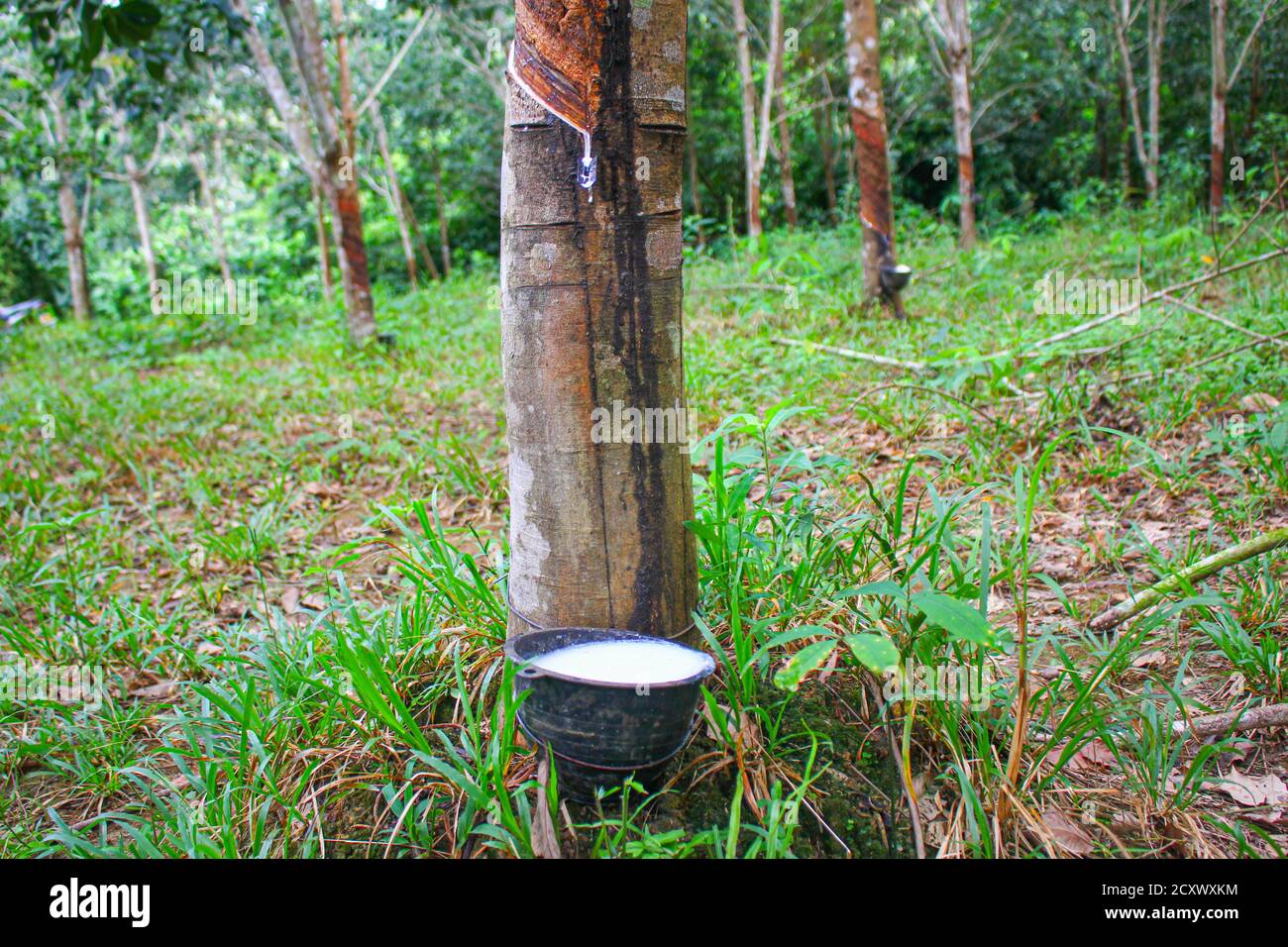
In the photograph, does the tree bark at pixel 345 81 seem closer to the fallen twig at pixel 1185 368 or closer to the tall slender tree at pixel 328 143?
the tall slender tree at pixel 328 143

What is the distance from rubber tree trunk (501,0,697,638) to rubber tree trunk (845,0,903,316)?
4433 millimetres

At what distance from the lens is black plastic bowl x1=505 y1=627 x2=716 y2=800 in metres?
1.42

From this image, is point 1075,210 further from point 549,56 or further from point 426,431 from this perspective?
point 549,56

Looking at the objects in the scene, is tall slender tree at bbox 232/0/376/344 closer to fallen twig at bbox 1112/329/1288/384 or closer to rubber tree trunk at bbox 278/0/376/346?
rubber tree trunk at bbox 278/0/376/346

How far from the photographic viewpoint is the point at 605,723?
1446mm

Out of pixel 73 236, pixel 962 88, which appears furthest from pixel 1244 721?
pixel 73 236

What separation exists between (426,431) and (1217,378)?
3.88 meters

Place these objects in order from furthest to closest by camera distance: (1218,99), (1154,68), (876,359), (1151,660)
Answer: (1154,68), (1218,99), (876,359), (1151,660)

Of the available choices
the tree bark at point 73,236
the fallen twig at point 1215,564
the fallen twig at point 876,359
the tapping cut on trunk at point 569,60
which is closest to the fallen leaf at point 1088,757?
the fallen twig at point 1215,564

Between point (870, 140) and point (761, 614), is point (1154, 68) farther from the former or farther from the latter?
point (761, 614)

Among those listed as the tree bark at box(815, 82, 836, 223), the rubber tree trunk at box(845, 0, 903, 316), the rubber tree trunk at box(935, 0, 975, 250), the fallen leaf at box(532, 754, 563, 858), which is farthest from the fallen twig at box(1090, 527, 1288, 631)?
the tree bark at box(815, 82, 836, 223)

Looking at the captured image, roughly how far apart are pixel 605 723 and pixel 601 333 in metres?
0.74
